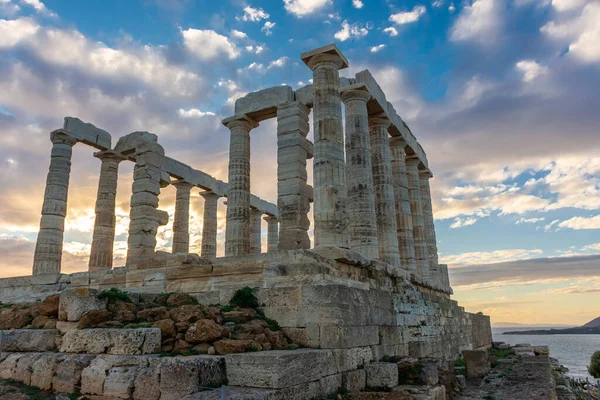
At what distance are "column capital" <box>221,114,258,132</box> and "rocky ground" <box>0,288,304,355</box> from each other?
12.0 meters

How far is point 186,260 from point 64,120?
617 inches

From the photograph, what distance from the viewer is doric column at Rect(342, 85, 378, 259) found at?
18.0 m

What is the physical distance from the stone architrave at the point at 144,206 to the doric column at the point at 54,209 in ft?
14.2

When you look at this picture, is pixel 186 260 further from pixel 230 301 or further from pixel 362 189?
pixel 362 189

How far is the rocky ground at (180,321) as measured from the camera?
25.6 feet

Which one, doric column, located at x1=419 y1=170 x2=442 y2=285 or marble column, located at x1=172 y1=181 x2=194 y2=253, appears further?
marble column, located at x1=172 y1=181 x2=194 y2=253

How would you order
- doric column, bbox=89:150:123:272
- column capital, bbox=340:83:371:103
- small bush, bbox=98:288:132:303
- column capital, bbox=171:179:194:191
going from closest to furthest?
small bush, bbox=98:288:132:303 → column capital, bbox=340:83:371:103 → doric column, bbox=89:150:123:272 → column capital, bbox=171:179:194:191

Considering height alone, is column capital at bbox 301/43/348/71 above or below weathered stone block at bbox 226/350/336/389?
above

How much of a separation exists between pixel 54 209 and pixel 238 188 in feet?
33.0

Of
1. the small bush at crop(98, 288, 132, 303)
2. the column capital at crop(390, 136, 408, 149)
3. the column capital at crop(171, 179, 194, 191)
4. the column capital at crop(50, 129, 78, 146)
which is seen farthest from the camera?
the column capital at crop(171, 179, 194, 191)

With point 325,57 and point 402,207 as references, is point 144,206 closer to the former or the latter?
point 325,57

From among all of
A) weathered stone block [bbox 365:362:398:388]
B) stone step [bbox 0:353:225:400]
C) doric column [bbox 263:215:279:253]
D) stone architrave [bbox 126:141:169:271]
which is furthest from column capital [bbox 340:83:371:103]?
doric column [bbox 263:215:279:253]

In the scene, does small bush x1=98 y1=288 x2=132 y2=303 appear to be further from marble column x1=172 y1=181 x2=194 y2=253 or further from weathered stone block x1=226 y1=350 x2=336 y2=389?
marble column x1=172 y1=181 x2=194 y2=253

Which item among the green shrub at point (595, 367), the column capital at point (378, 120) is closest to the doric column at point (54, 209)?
the column capital at point (378, 120)
